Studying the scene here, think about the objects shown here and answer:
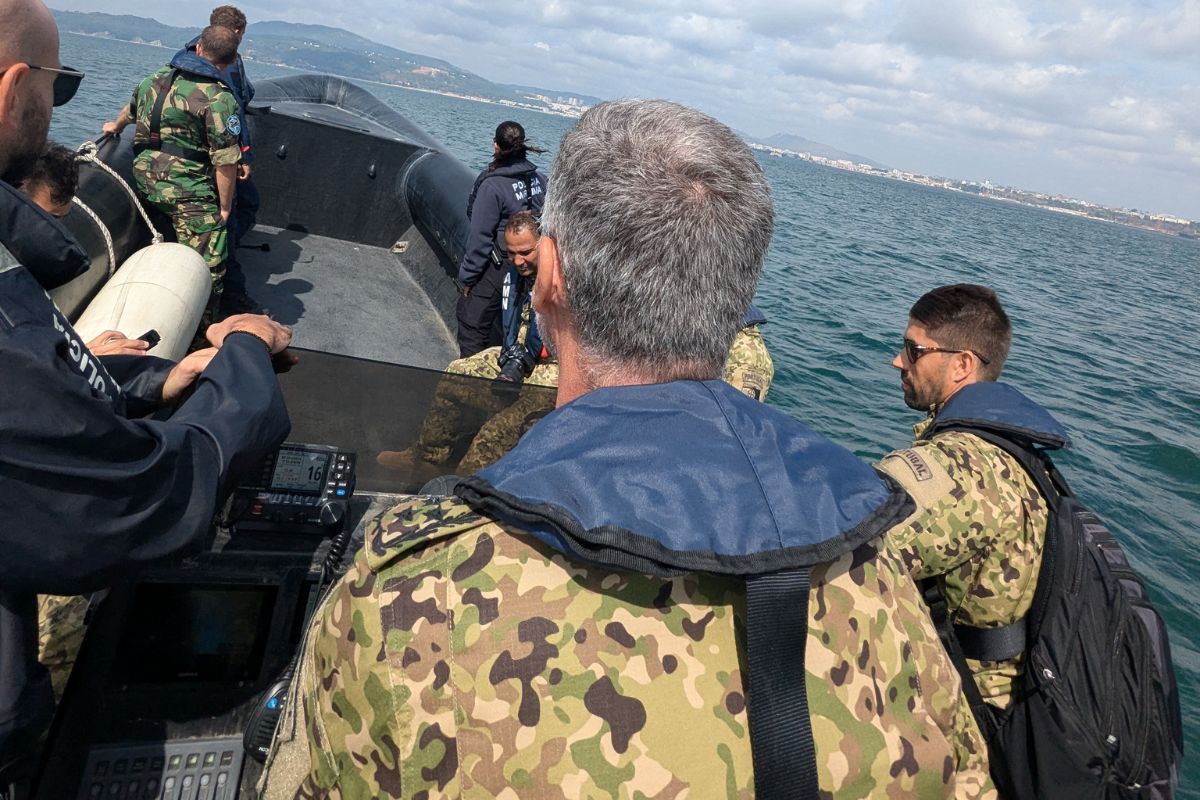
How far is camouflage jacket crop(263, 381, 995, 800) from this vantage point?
0.81 m

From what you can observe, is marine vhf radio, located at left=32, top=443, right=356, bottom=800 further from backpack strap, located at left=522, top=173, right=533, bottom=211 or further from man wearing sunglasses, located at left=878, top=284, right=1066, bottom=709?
backpack strap, located at left=522, top=173, right=533, bottom=211

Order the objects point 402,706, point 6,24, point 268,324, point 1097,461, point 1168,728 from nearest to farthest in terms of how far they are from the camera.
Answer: point 402,706 < point 6,24 < point 268,324 < point 1168,728 < point 1097,461

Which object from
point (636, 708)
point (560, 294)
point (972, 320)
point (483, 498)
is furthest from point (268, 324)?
point (972, 320)

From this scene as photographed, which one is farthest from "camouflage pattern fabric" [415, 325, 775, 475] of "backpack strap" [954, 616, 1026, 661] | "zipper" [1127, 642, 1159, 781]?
"zipper" [1127, 642, 1159, 781]

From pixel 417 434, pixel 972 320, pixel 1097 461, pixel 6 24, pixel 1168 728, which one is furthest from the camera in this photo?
pixel 1097 461

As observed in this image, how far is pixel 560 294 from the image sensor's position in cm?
109

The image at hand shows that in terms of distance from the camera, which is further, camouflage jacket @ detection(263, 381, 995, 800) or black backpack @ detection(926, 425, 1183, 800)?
black backpack @ detection(926, 425, 1183, 800)

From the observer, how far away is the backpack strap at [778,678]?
32.1 inches

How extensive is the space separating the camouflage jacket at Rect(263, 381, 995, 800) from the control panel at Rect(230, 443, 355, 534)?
3.21 feet

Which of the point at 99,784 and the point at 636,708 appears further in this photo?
the point at 99,784

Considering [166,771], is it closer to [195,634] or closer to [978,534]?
[195,634]

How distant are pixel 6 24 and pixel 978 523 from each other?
234 centimetres

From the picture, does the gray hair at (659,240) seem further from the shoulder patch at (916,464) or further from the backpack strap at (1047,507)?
the backpack strap at (1047,507)

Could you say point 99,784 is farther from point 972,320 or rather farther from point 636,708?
point 972,320
